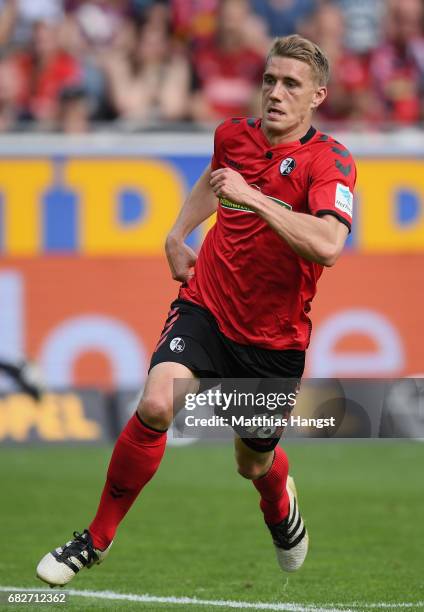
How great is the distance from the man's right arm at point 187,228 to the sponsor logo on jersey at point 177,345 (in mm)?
562

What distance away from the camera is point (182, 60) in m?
14.2

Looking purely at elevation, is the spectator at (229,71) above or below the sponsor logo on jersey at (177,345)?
below

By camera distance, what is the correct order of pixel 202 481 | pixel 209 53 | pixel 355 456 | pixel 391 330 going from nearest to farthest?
pixel 202 481, pixel 355 456, pixel 391 330, pixel 209 53

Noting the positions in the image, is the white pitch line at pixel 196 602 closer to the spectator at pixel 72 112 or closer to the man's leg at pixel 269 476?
the man's leg at pixel 269 476

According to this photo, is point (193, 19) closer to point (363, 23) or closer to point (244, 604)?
point (363, 23)

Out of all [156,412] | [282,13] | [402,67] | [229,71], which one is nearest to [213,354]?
[156,412]

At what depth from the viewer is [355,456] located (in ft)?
40.1

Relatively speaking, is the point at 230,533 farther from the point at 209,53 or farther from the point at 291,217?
the point at 209,53

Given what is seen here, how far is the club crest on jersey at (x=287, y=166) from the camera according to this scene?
6.02 m

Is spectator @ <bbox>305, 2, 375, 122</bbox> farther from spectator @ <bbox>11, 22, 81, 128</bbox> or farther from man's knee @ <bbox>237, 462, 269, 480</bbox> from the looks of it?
man's knee @ <bbox>237, 462, 269, 480</bbox>

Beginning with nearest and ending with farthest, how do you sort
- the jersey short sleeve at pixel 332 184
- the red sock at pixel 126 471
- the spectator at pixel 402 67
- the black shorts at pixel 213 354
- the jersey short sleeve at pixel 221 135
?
the jersey short sleeve at pixel 332 184, the red sock at pixel 126 471, the black shorts at pixel 213 354, the jersey short sleeve at pixel 221 135, the spectator at pixel 402 67

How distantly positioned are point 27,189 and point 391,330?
392cm

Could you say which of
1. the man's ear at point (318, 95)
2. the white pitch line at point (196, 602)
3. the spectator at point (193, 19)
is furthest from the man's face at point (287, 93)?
the spectator at point (193, 19)

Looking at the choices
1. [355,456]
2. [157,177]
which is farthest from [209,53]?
[355,456]
